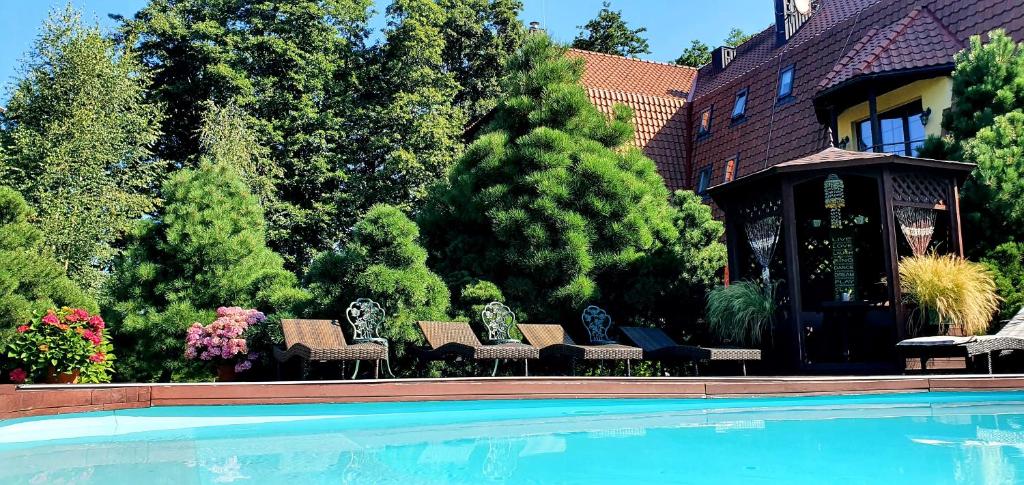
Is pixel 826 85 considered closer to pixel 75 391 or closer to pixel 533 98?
pixel 533 98

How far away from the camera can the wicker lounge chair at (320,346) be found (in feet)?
25.5

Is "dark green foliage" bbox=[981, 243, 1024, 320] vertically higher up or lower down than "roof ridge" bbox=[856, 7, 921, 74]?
lower down

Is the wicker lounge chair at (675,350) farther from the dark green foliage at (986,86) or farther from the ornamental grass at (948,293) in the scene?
the dark green foliage at (986,86)

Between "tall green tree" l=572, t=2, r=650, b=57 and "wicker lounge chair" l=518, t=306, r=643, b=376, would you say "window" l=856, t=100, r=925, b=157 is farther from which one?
"tall green tree" l=572, t=2, r=650, b=57

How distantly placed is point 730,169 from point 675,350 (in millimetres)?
9337

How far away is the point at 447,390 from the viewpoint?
684 centimetres

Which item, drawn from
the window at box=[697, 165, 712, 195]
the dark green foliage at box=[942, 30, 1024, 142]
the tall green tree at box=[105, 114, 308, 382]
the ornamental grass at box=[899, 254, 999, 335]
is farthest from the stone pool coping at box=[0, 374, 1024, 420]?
the window at box=[697, 165, 712, 195]

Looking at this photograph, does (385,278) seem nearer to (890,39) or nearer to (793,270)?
(793,270)

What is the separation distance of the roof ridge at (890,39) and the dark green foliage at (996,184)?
3019 mm

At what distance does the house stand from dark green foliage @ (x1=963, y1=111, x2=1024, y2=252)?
0.44m

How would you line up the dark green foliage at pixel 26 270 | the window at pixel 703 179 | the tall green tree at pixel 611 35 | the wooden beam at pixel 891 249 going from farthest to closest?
1. the tall green tree at pixel 611 35
2. the window at pixel 703 179
3. the wooden beam at pixel 891 249
4. the dark green foliage at pixel 26 270

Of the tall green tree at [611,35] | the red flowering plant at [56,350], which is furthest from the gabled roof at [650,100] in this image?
the red flowering plant at [56,350]

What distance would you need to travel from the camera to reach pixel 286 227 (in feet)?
69.4

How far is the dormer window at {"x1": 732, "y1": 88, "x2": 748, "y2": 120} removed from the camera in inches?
719
